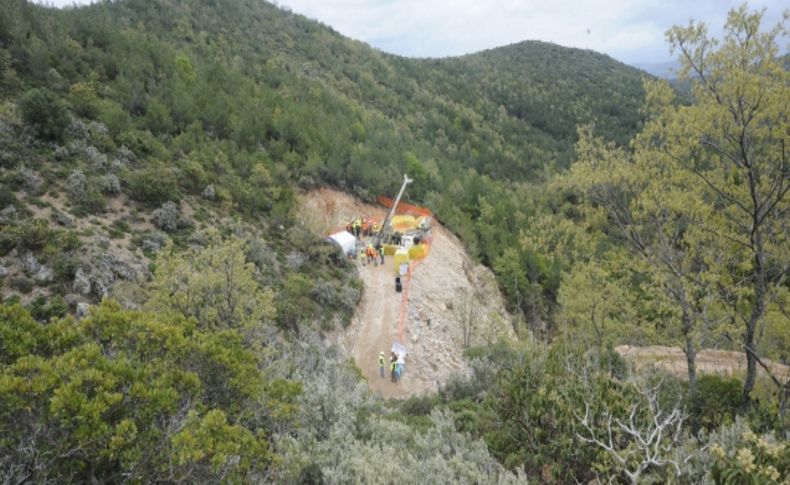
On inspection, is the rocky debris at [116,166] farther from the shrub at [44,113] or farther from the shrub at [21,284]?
the shrub at [21,284]

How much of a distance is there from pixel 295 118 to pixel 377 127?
51.5 ft

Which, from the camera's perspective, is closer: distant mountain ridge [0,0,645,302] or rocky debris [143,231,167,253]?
rocky debris [143,231,167,253]

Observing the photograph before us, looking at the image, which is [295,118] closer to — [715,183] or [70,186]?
[70,186]

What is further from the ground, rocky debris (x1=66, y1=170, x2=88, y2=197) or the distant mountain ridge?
the distant mountain ridge

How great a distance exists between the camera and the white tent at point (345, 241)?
101 ft

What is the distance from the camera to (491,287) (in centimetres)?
3719

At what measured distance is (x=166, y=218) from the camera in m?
23.1

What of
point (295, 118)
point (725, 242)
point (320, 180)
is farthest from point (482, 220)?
point (725, 242)

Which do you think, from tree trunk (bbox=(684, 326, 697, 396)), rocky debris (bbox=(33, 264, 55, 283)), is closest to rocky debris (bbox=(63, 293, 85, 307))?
rocky debris (bbox=(33, 264, 55, 283))

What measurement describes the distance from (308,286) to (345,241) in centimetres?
759

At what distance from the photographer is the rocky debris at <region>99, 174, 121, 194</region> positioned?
22.6 m

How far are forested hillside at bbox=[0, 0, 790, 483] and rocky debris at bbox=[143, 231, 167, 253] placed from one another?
14 cm

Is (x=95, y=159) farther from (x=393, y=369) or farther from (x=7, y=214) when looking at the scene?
(x=393, y=369)

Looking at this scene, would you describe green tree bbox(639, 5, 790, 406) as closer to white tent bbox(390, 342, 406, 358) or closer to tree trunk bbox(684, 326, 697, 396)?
→ tree trunk bbox(684, 326, 697, 396)
